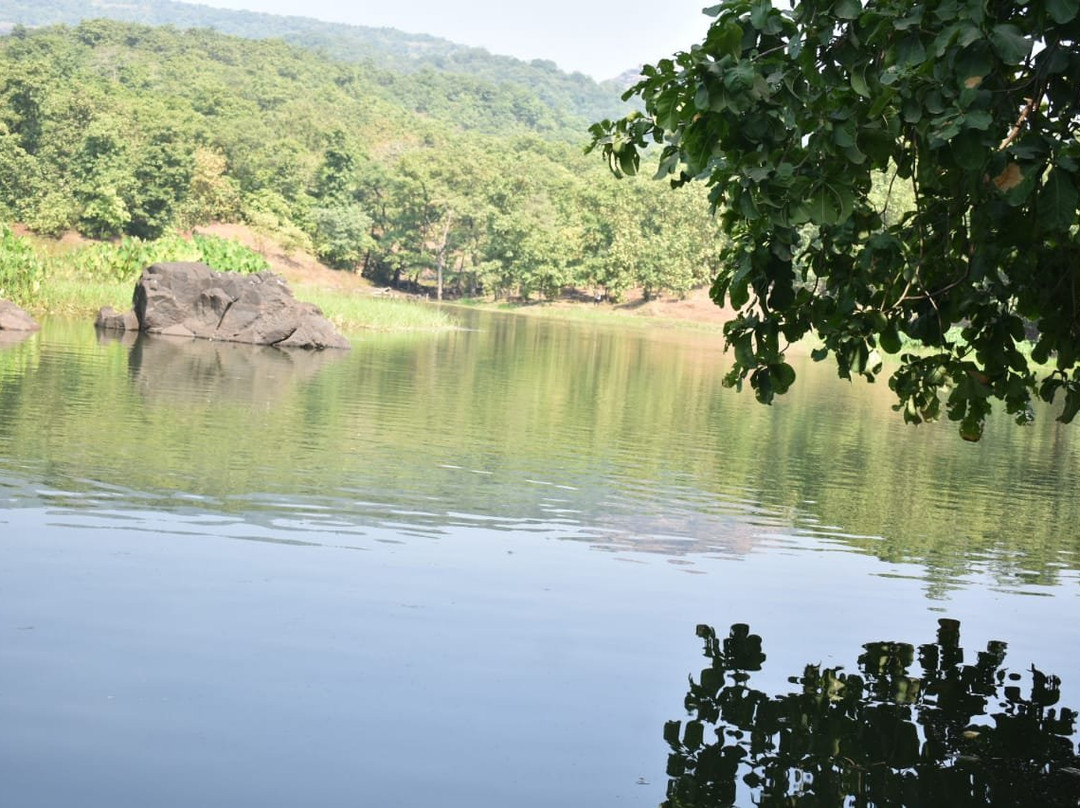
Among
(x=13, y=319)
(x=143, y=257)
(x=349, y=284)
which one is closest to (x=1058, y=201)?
(x=13, y=319)

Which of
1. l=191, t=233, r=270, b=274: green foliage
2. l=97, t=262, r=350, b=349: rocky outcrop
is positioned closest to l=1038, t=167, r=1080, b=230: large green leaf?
l=97, t=262, r=350, b=349: rocky outcrop

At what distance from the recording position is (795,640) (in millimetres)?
8852

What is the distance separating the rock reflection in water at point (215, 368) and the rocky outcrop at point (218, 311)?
80cm

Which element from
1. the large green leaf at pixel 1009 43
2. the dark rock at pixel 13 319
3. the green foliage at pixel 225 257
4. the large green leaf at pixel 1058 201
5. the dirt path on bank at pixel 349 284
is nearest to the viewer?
the large green leaf at pixel 1009 43

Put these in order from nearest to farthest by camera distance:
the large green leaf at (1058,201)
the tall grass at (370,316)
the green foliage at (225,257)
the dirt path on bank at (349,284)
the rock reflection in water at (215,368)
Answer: the large green leaf at (1058,201), the rock reflection in water at (215,368), the tall grass at (370,316), the green foliage at (225,257), the dirt path on bank at (349,284)

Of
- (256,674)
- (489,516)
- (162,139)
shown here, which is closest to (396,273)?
(162,139)

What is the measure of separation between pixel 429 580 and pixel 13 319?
24812 mm

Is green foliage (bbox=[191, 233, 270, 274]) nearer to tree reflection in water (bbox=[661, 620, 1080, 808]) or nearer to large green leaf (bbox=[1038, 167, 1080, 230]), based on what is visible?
tree reflection in water (bbox=[661, 620, 1080, 808])

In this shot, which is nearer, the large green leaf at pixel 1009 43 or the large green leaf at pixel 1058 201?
the large green leaf at pixel 1009 43

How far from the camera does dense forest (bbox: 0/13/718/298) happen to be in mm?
76250

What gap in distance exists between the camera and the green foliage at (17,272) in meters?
36.3

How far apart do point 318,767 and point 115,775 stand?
0.87m

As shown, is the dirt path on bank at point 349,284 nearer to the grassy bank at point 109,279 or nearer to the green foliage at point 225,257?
the green foliage at point 225,257

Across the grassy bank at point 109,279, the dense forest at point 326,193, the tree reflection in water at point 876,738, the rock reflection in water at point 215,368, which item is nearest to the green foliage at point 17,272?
the grassy bank at point 109,279
